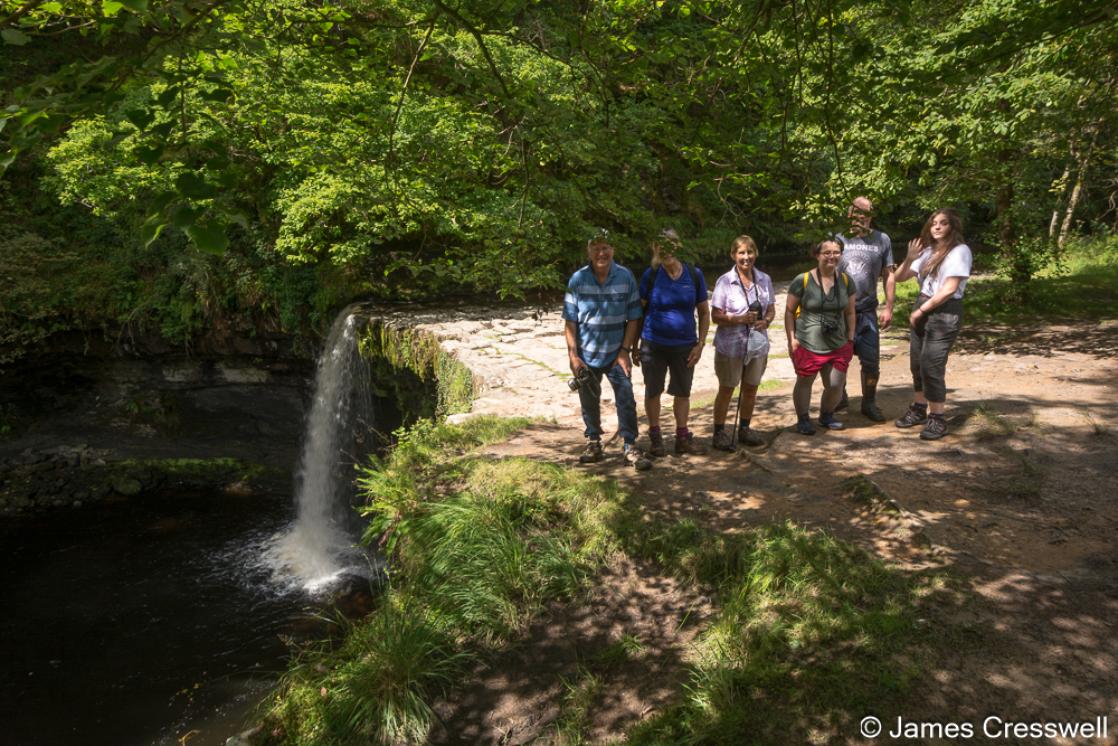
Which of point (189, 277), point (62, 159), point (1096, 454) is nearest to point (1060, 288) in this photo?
point (1096, 454)

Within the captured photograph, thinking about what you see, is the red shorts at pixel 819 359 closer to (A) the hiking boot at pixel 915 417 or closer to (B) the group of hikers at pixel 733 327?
(B) the group of hikers at pixel 733 327

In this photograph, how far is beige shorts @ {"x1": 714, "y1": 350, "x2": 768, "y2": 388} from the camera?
205 inches

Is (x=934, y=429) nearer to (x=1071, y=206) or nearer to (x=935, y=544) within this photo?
(x=935, y=544)

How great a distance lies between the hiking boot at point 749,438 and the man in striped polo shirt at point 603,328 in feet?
3.42

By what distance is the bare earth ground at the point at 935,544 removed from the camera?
2.73 meters

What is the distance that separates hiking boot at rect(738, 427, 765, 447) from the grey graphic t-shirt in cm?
153

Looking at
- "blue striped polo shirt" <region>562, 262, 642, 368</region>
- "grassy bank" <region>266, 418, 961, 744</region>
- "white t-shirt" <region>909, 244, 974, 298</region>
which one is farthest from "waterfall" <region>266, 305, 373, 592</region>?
"white t-shirt" <region>909, 244, 974, 298</region>

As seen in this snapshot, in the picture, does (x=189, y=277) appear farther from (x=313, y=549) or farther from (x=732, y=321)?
(x=732, y=321)

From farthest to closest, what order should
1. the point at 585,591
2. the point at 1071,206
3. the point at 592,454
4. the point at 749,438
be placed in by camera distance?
the point at 1071,206, the point at 749,438, the point at 592,454, the point at 585,591

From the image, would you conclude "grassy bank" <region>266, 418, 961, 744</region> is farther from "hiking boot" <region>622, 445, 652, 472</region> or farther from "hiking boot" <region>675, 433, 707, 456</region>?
"hiking boot" <region>675, 433, 707, 456</region>

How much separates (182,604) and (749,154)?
9.05m

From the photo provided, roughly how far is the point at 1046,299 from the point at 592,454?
9742 millimetres

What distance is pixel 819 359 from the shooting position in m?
5.39

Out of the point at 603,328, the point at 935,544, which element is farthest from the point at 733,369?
the point at 935,544
